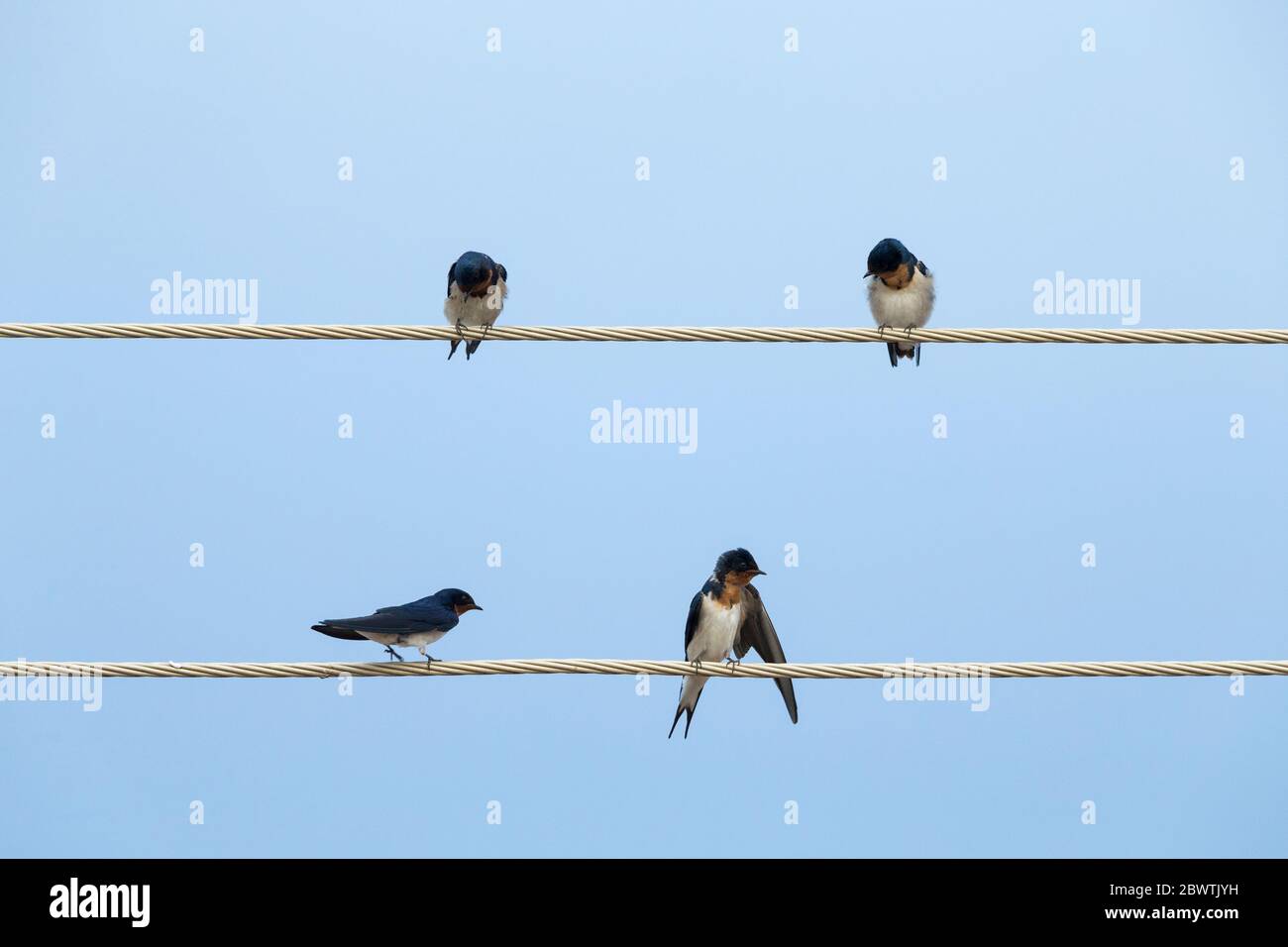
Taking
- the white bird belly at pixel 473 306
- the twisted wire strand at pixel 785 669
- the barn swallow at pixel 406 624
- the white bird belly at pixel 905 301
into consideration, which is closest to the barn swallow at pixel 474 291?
the white bird belly at pixel 473 306

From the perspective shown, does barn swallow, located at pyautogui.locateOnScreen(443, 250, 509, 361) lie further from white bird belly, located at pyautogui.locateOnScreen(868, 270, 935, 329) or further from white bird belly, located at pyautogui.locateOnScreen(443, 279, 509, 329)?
white bird belly, located at pyautogui.locateOnScreen(868, 270, 935, 329)

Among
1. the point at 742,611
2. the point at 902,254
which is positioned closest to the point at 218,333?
the point at 742,611

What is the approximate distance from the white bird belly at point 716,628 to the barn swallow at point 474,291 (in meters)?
1.87

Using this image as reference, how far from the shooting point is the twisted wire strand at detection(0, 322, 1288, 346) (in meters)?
5.68

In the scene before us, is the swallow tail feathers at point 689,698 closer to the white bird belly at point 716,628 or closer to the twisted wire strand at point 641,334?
the white bird belly at point 716,628

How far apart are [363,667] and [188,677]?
0.58 meters

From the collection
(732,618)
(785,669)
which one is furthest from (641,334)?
(732,618)

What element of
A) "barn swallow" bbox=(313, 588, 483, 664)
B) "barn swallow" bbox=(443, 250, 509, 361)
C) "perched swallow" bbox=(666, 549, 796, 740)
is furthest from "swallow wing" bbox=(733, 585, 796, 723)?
"barn swallow" bbox=(443, 250, 509, 361)

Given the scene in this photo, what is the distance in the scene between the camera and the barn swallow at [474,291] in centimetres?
848

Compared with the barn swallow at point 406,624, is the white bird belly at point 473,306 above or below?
above

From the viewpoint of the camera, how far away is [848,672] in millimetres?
5359

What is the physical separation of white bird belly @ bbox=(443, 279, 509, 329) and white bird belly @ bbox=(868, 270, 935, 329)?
1998 millimetres

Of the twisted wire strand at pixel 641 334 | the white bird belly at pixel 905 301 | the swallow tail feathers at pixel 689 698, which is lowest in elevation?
the swallow tail feathers at pixel 689 698

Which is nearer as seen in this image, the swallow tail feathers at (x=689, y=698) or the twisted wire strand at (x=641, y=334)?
the twisted wire strand at (x=641, y=334)
